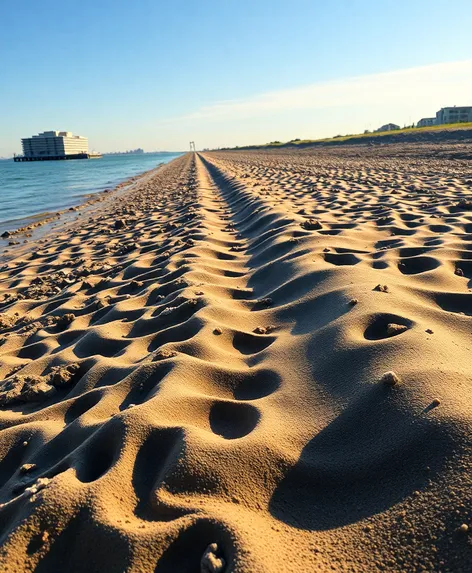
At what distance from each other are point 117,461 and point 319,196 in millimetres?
6824

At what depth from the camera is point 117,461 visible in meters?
1.60

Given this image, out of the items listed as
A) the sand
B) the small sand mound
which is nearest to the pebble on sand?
the sand

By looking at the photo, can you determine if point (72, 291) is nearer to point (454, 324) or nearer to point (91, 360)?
point (91, 360)

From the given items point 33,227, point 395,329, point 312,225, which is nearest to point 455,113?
point 33,227

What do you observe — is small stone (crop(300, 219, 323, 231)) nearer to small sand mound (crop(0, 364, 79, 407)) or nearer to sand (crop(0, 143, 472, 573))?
sand (crop(0, 143, 472, 573))

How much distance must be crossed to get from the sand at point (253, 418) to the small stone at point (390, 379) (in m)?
0.01

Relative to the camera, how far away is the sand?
4.09ft

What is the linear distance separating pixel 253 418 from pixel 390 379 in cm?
55

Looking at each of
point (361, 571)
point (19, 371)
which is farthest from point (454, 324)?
point (19, 371)

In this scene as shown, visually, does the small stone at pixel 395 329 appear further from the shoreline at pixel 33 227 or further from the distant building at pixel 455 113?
the distant building at pixel 455 113

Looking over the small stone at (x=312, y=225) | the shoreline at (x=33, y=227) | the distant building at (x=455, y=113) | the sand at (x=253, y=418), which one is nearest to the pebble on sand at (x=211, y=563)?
the sand at (x=253, y=418)

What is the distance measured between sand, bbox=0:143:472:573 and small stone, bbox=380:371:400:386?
0.5 inches

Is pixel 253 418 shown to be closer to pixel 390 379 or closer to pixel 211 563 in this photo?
pixel 390 379

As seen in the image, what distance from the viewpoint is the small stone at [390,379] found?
5.57 feet
